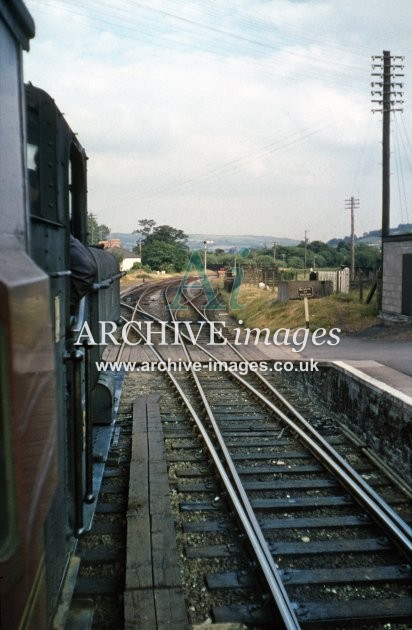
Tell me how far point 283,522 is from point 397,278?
1398 centimetres

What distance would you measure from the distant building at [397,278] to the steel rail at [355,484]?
9549 millimetres

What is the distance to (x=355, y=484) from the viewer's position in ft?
19.7

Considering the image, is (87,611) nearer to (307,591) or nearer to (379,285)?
(307,591)

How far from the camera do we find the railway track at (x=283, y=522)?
13.3ft

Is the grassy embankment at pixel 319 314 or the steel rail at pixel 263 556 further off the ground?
the grassy embankment at pixel 319 314

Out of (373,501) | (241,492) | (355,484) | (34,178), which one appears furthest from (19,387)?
(355,484)

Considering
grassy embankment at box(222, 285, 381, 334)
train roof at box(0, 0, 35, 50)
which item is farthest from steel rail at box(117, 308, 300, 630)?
grassy embankment at box(222, 285, 381, 334)

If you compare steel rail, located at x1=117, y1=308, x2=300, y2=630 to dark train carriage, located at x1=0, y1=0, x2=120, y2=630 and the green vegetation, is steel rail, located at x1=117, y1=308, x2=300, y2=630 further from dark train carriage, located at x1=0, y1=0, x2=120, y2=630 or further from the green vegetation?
the green vegetation

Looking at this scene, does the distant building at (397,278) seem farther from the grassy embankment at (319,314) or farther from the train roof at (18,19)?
the train roof at (18,19)

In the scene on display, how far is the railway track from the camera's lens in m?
4.06

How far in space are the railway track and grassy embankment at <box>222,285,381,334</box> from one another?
32.4 ft

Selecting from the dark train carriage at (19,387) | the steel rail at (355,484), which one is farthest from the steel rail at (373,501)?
the dark train carriage at (19,387)

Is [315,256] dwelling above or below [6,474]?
above

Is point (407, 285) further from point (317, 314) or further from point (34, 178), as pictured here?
point (34, 178)
